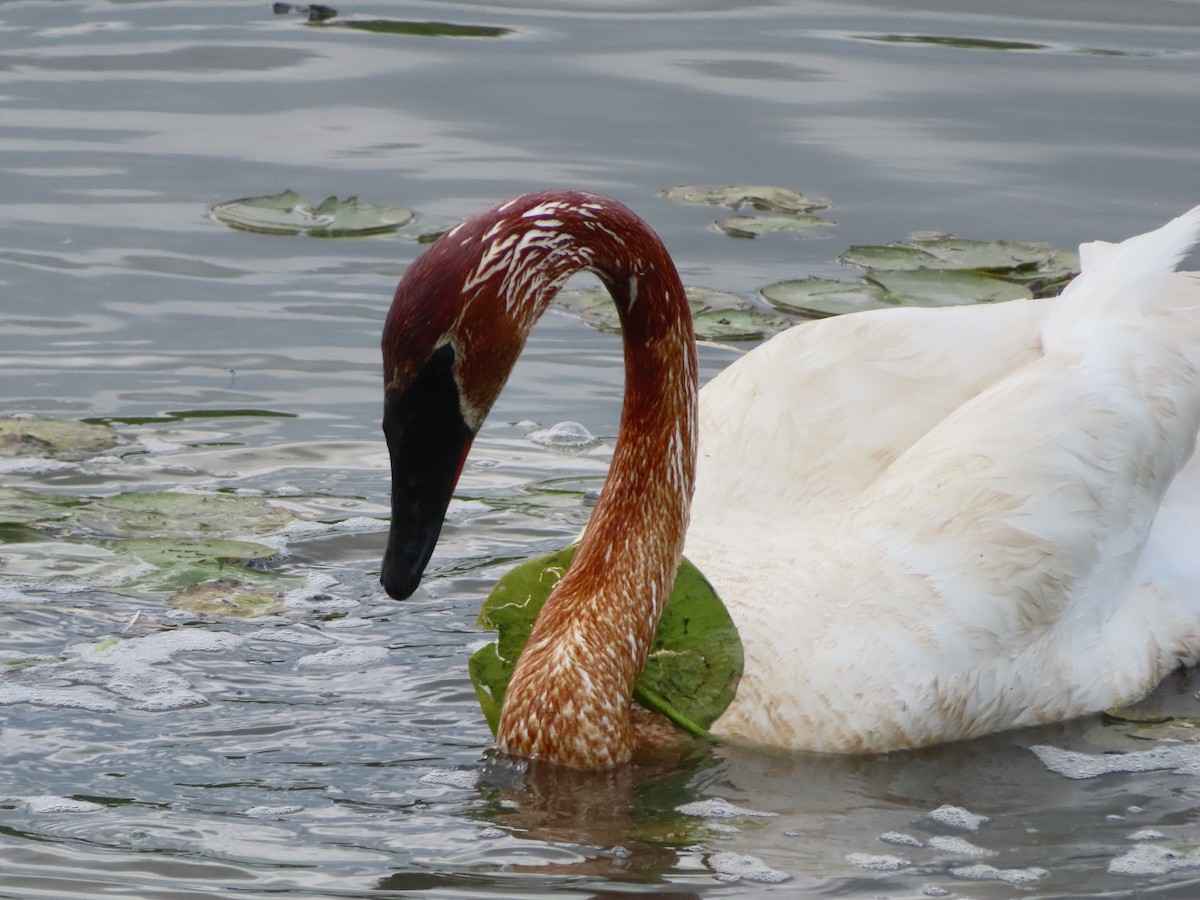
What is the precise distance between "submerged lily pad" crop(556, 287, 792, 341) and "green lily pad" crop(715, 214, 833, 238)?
2.72 ft

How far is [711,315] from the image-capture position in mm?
8656

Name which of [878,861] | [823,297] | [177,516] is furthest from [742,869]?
[823,297]

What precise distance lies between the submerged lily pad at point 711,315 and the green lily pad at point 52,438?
2207 mm

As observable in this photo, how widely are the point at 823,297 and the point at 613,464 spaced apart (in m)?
3.58

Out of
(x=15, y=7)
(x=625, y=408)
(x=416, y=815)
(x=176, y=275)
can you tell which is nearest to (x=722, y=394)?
(x=625, y=408)

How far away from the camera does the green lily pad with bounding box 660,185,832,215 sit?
10.1m

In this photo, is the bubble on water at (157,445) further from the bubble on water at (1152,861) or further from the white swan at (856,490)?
the bubble on water at (1152,861)

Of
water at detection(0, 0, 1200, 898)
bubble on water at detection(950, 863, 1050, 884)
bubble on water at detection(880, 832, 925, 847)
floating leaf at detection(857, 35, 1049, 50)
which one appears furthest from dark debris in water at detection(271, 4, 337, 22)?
bubble on water at detection(950, 863, 1050, 884)

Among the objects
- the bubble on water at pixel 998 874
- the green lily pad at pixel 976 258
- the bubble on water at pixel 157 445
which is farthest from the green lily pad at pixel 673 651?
the green lily pad at pixel 976 258

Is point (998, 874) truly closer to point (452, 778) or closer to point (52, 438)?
point (452, 778)

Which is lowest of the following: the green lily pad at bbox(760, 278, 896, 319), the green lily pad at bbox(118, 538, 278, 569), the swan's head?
the green lily pad at bbox(118, 538, 278, 569)

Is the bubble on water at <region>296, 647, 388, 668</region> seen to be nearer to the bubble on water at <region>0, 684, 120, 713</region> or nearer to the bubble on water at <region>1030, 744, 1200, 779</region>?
the bubble on water at <region>0, 684, 120, 713</region>

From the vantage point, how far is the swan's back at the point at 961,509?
5.34 metres

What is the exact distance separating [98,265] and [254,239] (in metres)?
0.79
